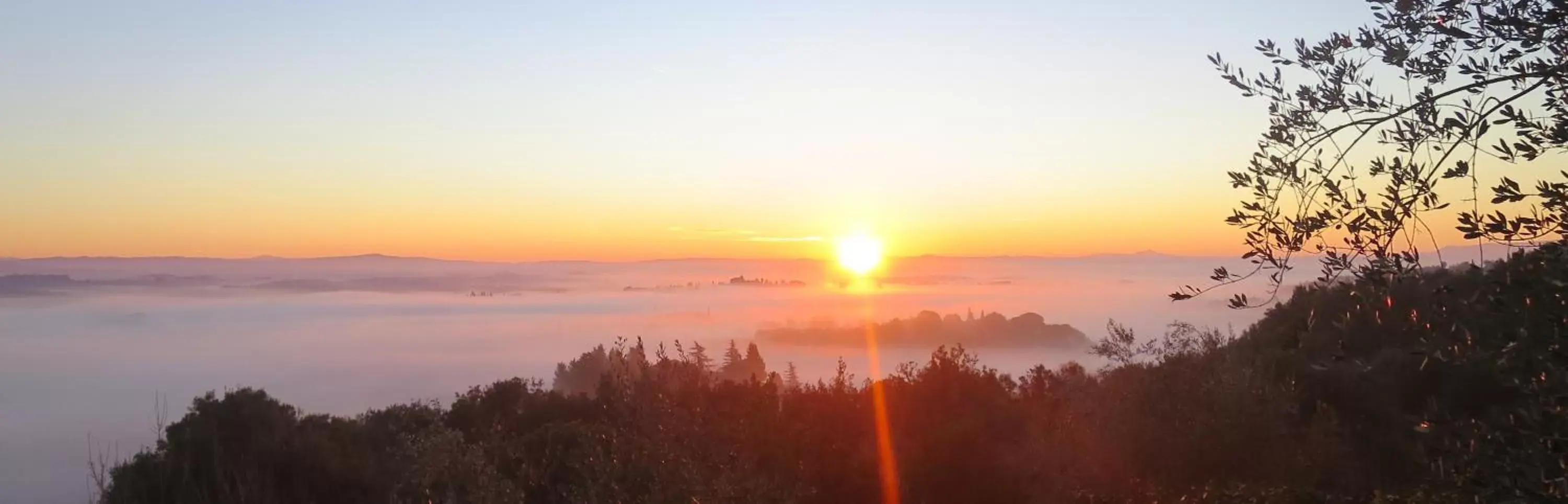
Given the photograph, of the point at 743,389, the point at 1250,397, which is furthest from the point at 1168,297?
the point at 1250,397

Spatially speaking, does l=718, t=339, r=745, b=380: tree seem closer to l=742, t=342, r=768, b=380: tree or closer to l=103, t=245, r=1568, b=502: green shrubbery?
l=742, t=342, r=768, b=380: tree

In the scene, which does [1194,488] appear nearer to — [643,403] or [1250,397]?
[1250,397]

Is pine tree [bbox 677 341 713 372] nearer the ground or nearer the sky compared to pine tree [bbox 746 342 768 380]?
nearer the sky

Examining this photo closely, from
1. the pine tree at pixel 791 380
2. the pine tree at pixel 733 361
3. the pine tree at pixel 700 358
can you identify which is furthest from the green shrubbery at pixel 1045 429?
the pine tree at pixel 733 361

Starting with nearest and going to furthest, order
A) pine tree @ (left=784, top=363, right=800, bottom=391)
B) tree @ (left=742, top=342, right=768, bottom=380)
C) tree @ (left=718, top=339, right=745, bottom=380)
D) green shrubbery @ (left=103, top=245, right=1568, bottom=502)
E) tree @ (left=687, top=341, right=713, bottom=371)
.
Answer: green shrubbery @ (left=103, top=245, right=1568, bottom=502)
tree @ (left=687, top=341, right=713, bottom=371)
tree @ (left=742, top=342, right=768, bottom=380)
tree @ (left=718, top=339, right=745, bottom=380)
pine tree @ (left=784, top=363, right=800, bottom=391)

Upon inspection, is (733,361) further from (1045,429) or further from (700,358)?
(700,358)

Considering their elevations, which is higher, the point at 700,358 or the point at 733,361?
the point at 700,358

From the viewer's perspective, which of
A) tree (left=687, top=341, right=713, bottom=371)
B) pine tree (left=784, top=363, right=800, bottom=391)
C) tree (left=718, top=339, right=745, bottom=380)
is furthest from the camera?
pine tree (left=784, top=363, right=800, bottom=391)

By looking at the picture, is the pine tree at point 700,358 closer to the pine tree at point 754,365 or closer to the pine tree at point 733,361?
the pine tree at point 754,365

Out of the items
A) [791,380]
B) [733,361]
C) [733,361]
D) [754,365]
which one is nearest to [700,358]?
[754,365]

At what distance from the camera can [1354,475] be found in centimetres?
1702

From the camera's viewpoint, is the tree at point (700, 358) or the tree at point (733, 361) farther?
the tree at point (733, 361)

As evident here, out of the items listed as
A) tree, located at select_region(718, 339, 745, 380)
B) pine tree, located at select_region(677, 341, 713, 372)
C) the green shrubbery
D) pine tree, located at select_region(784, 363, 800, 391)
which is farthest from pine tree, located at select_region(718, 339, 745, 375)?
pine tree, located at select_region(677, 341, 713, 372)

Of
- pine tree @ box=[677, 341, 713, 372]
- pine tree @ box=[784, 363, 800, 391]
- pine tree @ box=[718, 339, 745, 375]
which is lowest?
pine tree @ box=[784, 363, 800, 391]
